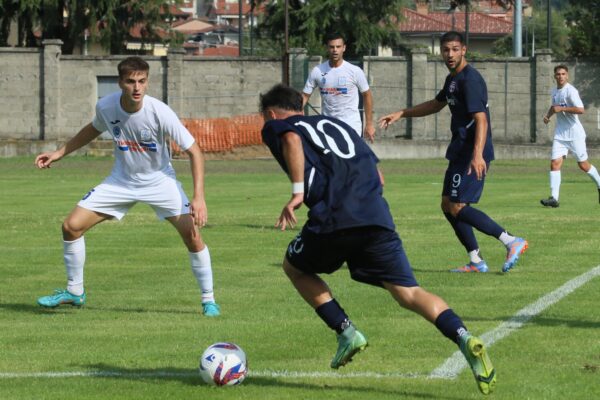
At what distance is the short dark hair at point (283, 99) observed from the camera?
7.26 meters

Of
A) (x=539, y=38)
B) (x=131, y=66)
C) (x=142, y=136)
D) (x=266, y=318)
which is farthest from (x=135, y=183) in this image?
(x=539, y=38)

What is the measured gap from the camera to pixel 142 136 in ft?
32.3

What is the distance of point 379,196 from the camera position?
7094 mm

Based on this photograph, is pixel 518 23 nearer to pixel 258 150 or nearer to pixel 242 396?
pixel 258 150

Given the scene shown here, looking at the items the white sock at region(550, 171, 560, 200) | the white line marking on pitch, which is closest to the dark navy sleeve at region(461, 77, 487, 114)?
the white line marking on pitch

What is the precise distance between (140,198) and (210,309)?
1016 mm

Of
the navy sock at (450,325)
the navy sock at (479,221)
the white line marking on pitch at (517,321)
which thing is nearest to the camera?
the navy sock at (450,325)

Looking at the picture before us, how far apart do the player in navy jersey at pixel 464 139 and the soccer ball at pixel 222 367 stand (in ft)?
14.8

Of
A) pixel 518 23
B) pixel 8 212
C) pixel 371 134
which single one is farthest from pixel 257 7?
pixel 371 134

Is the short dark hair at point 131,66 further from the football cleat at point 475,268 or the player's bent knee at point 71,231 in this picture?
the football cleat at point 475,268

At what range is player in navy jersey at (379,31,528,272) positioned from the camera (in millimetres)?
11445

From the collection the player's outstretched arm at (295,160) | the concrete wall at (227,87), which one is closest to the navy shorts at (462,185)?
the player's outstretched arm at (295,160)

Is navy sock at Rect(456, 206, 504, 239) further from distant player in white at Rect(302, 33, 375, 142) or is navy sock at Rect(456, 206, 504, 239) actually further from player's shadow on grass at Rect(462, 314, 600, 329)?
distant player in white at Rect(302, 33, 375, 142)

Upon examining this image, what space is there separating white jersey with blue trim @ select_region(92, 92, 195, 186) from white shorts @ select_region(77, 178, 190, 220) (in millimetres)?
61
